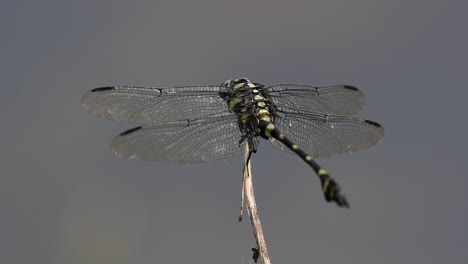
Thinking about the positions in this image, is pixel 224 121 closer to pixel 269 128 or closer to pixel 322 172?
pixel 269 128

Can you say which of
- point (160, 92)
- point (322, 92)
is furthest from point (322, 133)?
point (160, 92)

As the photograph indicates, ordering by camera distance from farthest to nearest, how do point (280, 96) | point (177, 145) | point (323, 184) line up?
point (280, 96) → point (177, 145) → point (323, 184)

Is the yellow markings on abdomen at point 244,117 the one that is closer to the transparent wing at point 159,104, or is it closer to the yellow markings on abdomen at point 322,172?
the transparent wing at point 159,104

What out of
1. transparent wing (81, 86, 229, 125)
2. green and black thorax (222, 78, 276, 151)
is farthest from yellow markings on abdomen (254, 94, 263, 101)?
transparent wing (81, 86, 229, 125)

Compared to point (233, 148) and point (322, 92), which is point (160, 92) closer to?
point (233, 148)

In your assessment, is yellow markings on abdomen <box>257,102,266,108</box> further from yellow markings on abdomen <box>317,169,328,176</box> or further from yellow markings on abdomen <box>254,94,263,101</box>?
yellow markings on abdomen <box>317,169,328,176</box>

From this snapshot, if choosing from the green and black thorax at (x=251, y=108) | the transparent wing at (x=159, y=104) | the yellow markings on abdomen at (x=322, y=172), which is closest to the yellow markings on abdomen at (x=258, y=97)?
the green and black thorax at (x=251, y=108)

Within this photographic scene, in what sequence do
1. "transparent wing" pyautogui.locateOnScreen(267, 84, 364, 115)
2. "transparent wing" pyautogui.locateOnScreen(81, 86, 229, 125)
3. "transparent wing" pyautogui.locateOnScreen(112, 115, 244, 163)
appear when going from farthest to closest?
1. "transparent wing" pyautogui.locateOnScreen(267, 84, 364, 115)
2. "transparent wing" pyautogui.locateOnScreen(81, 86, 229, 125)
3. "transparent wing" pyautogui.locateOnScreen(112, 115, 244, 163)
